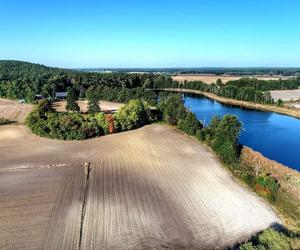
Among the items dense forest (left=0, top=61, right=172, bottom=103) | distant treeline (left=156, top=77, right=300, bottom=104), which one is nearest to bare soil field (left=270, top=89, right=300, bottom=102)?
distant treeline (left=156, top=77, right=300, bottom=104)

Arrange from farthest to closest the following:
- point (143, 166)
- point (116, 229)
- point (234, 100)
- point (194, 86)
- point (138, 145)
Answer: point (194, 86) < point (234, 100) < point (138, 145) < point (143, 166) < point (116, 229)

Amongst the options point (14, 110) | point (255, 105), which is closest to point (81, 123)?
Result: point (14, 110)

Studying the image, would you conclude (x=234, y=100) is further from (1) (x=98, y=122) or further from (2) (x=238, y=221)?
(2) (x=238, y=221)

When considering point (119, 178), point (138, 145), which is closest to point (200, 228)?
point (119, 178)

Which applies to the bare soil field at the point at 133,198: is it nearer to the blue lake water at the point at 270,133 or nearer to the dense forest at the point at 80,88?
the blue lake water at the point at 270,133

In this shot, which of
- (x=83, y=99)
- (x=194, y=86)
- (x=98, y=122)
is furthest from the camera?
(x=194, y=86)

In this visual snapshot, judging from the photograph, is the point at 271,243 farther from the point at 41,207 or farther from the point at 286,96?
the point at 286,96

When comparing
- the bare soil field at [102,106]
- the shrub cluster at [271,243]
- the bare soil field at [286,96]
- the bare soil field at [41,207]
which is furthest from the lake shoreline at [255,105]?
the shrub cluster at [271,243]
